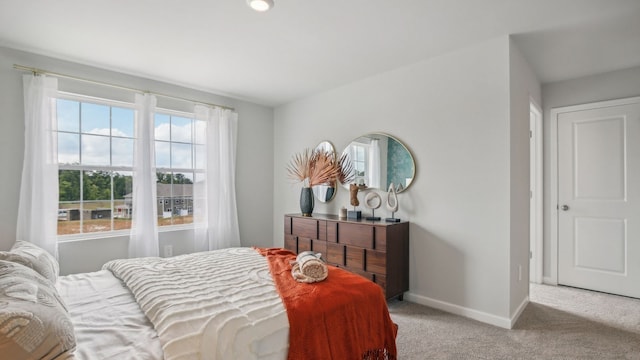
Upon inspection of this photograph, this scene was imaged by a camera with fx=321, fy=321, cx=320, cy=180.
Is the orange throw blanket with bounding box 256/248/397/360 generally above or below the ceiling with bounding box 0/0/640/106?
below

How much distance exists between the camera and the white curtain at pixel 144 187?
3.61 m

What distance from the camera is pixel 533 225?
4090mm

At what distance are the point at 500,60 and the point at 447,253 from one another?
1805 mm

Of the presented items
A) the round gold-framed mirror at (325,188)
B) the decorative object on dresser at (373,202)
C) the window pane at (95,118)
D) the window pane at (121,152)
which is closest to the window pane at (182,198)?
the window pane at (121,152)

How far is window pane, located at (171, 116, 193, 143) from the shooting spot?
410 cm

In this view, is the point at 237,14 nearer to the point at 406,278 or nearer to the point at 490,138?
the point at 490,138

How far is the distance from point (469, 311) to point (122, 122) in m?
4.13

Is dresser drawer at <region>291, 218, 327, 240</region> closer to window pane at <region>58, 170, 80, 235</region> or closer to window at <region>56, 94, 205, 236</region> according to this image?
window at <region>56, 94, 205, 236</region>

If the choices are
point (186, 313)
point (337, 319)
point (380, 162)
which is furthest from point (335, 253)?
point (186, 313)

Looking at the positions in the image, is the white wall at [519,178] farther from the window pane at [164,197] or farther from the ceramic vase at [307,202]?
the window pane at [164,197]

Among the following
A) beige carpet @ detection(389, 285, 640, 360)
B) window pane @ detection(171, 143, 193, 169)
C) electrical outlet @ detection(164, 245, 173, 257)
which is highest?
window pane @ detection(171, 143, 193, 169)

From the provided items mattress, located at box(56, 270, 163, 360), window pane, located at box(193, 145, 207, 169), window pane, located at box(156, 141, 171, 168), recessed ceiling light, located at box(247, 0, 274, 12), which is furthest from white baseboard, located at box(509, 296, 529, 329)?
window pane, located at box(156, 141, 171, 168)

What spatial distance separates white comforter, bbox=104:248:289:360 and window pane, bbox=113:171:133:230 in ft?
5.49

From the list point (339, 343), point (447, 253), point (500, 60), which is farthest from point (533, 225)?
point (339, 343)
